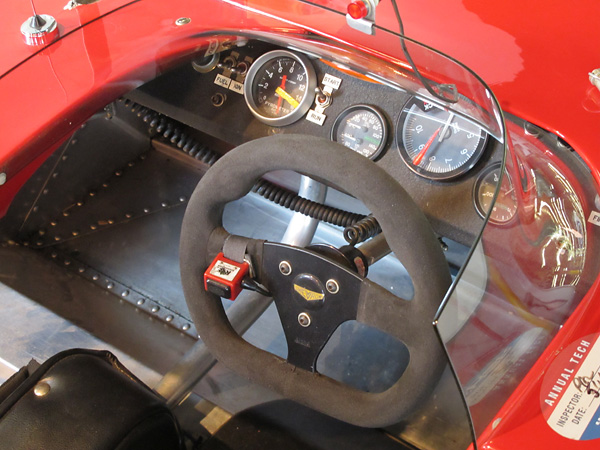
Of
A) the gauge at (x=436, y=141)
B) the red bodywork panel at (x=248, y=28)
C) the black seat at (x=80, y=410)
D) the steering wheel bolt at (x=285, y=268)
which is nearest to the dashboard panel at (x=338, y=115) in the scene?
the gauge at (x=436, y=141)

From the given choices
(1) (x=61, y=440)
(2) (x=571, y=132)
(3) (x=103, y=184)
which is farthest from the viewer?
(3) (x=103, y=184)

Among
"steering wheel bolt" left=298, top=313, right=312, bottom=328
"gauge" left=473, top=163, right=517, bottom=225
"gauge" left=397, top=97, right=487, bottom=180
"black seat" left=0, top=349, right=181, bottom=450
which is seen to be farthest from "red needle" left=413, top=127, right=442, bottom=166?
"black seat" left=0, top=349, right=181, bottom=450

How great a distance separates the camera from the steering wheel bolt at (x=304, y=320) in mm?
Result: 965

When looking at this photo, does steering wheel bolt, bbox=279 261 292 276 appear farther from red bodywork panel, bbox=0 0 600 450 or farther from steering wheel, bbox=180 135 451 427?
red bodywork panel, bbox=0 0 600 450

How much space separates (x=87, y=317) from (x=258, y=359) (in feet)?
2.79

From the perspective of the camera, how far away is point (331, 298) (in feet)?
3.04

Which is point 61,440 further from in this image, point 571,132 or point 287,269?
point 571,132

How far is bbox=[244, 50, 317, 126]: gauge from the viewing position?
4.47 feet

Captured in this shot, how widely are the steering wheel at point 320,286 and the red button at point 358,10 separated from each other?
28cm

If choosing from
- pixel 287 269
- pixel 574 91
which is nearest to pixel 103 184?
pixel 287 269

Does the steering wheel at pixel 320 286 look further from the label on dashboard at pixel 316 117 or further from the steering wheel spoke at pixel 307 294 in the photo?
the label on dashboard at pixel 316 117

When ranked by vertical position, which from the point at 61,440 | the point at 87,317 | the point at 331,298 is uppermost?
the point at 331,298

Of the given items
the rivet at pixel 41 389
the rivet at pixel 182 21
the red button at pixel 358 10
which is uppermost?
the red button at pixel 358 10

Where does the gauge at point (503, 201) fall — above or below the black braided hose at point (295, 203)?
above
